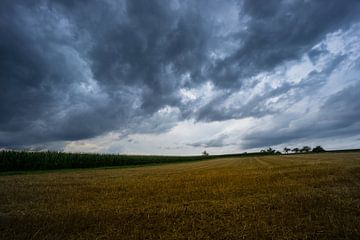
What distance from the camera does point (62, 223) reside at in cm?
539

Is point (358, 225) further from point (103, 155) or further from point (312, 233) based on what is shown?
point (103, 155)

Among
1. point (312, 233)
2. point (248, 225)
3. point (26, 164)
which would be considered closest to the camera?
point (312, 233)

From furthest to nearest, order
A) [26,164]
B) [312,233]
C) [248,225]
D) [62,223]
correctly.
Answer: [26,164] → [62,223] → [248,225] → [312,233]

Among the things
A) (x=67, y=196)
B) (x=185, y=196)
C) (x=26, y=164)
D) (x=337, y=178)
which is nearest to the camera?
(x=185, y=196)

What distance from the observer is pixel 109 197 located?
8.31m

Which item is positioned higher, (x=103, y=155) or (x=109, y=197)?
(x=103, y=155)

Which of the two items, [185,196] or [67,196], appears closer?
[185,196]

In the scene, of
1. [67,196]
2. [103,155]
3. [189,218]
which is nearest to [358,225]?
[189,218]

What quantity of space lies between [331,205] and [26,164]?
39965 mm

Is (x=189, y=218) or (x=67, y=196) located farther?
(x=67, y=196)

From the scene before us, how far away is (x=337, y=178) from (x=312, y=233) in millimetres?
7639

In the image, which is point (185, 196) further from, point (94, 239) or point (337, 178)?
point (337, 178)

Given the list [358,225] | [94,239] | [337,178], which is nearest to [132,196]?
[94,239]

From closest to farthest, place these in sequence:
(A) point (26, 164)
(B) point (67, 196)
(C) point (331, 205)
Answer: (C) point (331, 205) < (B) point (67, 196) < (A) point (26, 164)
